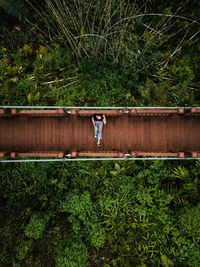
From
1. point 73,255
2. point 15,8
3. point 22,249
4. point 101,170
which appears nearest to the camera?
point 73,255

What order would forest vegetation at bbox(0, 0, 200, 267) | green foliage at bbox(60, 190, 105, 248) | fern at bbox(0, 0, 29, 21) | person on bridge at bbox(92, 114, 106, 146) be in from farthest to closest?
fern at bbox(0, 0, 29, 21) < green foliage at bbox(60, 190, 105, 248) < forest vegetation at bbox(0, 0, 200, 267) < person on bridge at bbox(92, 114, 106, 146)

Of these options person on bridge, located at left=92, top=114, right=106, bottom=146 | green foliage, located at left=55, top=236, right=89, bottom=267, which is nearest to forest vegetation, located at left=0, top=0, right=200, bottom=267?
green foliage, located at left=55, top=236, right=89, bottom=267

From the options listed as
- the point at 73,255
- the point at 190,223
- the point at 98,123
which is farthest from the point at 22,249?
the point at 190,223

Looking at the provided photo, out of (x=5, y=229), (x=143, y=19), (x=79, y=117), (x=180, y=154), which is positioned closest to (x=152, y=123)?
(x=180, y=154)

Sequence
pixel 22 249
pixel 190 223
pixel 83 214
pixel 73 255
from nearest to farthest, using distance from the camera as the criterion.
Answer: pixel 190 223 → pixel 73 255 → pixel 22 249 → pixel 83 214

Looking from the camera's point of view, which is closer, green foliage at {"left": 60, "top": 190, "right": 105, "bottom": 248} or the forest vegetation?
the forest vegetation

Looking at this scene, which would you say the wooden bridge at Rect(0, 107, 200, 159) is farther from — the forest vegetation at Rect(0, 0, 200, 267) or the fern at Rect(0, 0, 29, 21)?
the fern at Rect(0, 0, 29, 21)

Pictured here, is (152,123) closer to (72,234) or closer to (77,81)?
(77,81)

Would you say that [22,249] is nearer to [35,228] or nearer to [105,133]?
[35,228]
